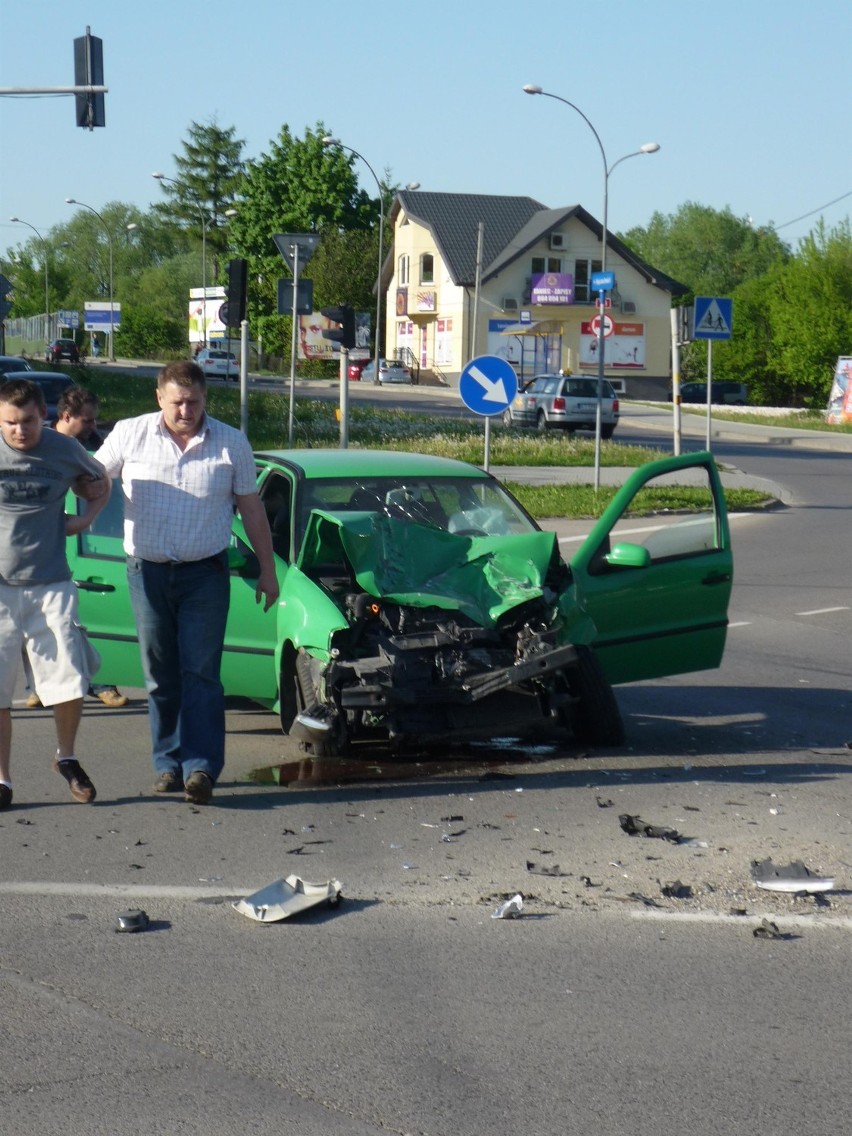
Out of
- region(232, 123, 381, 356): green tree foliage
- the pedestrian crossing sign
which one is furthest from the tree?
the pedestrian crossing sign

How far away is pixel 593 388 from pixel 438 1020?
4297 centimetres

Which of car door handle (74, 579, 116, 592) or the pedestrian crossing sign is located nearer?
car door handle (74, 579, 116, 592)

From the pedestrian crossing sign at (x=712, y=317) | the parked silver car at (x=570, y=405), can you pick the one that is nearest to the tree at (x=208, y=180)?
the parked silver car at (x=570, y=405)

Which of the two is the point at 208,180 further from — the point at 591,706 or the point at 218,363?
the point at 591,706

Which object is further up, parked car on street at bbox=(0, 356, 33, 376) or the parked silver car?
parked car on street at bbox=(0, 356, 33, 376)

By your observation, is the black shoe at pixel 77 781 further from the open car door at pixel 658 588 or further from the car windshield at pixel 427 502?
the open car door at pixel 658 588

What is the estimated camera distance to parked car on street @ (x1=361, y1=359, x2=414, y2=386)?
79188 mm

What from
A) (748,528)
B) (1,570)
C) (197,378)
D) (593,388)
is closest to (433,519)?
(197,378)

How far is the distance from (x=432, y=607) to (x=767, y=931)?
9.39 feet

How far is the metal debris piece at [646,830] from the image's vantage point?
21.0 ft

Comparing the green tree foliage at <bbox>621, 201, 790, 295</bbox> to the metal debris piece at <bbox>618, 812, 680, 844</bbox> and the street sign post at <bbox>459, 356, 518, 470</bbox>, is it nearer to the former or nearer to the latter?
the street sign post at <bbox>459, 356, 518, 470</bbox>

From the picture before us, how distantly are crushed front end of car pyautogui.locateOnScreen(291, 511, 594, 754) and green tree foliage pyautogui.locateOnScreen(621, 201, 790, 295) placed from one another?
136 m

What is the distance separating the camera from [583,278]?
264 ft

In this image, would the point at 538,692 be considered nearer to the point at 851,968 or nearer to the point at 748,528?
the point at 851,968
